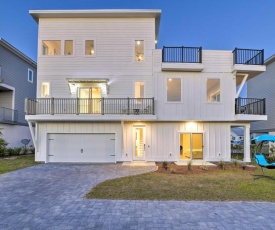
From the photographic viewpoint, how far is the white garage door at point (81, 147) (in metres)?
13.1

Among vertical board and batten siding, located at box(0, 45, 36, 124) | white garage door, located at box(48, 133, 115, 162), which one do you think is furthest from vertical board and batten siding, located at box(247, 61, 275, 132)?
vertical board and batten siding, located at box(0, 45, 36, 124)

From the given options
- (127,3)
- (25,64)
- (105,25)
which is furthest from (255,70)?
(127,3)

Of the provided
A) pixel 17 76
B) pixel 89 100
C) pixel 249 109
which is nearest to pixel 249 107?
pixel 249 109

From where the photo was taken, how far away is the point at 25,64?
68.0 feet

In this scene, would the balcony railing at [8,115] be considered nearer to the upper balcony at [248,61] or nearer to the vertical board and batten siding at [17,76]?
the vertical board and batten siding at [17,76]

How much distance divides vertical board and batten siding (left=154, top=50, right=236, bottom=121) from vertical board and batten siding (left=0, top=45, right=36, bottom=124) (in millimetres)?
14367

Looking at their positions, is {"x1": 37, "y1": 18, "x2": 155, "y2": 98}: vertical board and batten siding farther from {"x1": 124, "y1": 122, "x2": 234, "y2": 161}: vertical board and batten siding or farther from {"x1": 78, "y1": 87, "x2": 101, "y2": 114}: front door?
{"x1": 124, "y1": 122, "x2": 234, "y2": 161}: vertical board and batten siding

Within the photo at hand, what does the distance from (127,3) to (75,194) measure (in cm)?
11208

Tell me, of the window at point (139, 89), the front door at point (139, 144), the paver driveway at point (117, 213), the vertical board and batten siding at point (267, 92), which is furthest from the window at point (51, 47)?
the vertical board and batten siding at point (267, 92)

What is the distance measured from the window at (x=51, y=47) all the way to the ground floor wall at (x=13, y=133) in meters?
8.30

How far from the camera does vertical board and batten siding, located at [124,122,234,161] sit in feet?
42.7

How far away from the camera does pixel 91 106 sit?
42.0 ft

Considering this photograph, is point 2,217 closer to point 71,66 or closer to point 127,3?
point 71,66

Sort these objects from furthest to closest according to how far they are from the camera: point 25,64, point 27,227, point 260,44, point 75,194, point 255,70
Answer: point 260,44 → point 25,64 → point 255,70 → point 75,194 → point 27,227
